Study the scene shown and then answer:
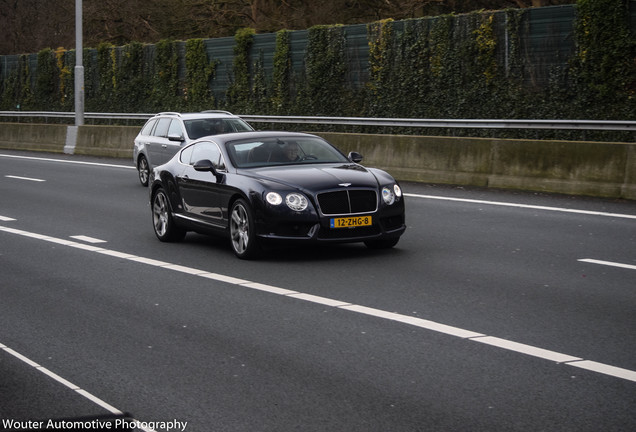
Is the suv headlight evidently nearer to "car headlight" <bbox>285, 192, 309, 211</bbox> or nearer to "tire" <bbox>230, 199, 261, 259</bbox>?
"car headlight" <bbox>285, 192, 309, 211</bbox>

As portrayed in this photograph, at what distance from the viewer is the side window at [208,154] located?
1247 cm

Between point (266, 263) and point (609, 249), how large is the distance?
3.82 m

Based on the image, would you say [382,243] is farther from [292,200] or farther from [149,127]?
[149,127]

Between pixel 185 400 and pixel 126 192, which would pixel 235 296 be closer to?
pixel 185 400

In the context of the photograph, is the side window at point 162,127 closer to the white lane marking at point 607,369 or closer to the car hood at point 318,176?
the car hood at point 318,176

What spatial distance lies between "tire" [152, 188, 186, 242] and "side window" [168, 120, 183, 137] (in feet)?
24.6

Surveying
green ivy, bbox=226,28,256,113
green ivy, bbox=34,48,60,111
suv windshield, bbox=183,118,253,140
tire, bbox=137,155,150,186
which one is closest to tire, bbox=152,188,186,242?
suv windshield, bbox=183,118,253,140

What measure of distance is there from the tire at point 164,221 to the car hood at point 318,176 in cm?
181

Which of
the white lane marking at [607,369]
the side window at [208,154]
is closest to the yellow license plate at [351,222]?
the side window at [208,154]

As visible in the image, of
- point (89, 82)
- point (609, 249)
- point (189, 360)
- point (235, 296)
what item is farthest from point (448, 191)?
point (89, 82)

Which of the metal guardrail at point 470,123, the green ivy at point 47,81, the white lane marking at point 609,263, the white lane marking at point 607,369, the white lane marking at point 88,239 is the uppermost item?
the green ivy at point 47,81

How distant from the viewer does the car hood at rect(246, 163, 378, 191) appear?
11320mm

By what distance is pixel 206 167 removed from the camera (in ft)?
39.8

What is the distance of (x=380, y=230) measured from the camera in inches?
450
